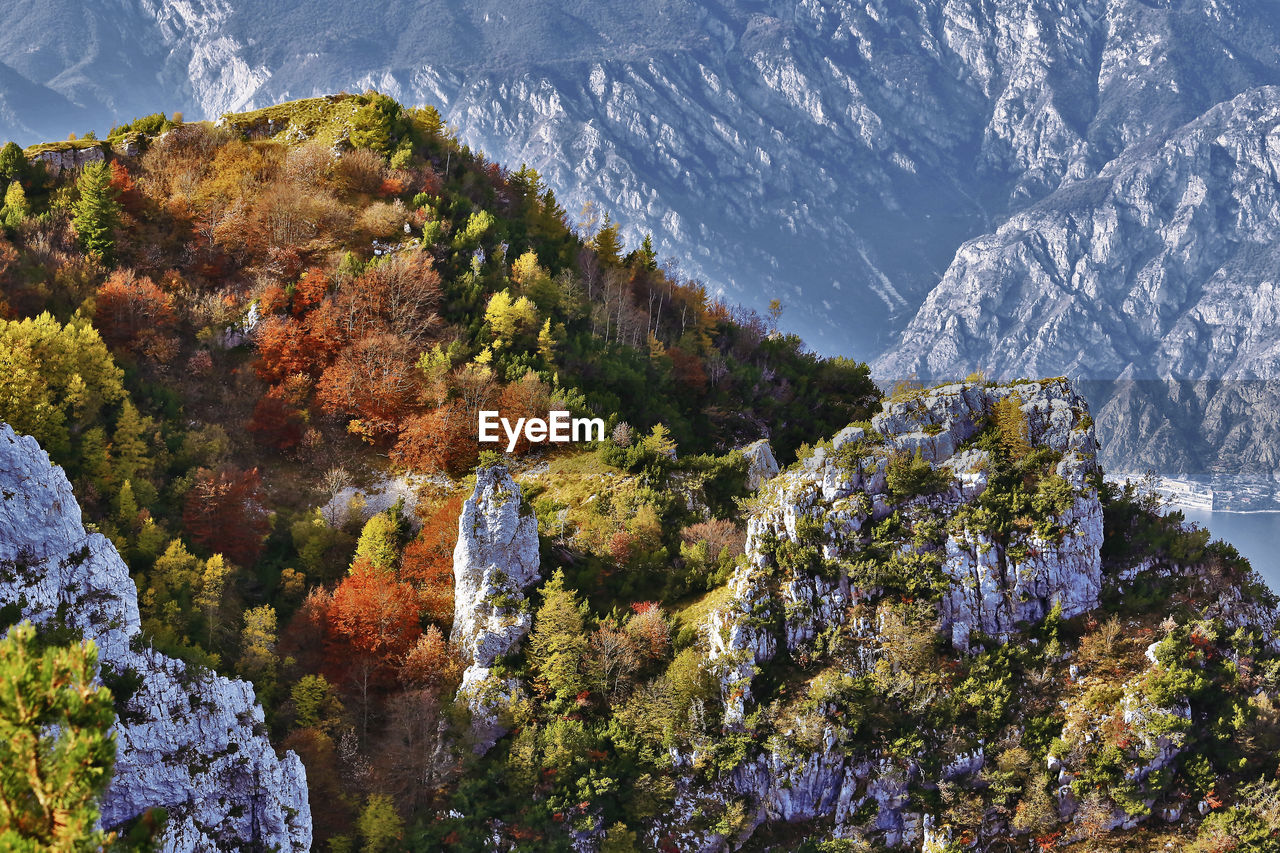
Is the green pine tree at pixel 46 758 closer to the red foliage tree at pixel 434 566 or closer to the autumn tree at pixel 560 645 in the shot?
the autumn tree at pixel 560 645

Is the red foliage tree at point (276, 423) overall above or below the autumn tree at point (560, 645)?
above

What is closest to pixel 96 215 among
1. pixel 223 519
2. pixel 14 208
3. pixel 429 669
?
pixel 14 208

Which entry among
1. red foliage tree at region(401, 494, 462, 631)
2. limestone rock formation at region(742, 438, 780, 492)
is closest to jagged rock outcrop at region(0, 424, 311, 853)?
red foliage tree at region(401, 494, 462, 631)

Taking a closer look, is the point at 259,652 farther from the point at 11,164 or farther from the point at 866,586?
the point at 11,164

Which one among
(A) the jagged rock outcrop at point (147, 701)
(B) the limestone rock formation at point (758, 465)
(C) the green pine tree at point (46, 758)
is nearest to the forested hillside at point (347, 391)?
(B) the limestone rock formation at point (758, 465)

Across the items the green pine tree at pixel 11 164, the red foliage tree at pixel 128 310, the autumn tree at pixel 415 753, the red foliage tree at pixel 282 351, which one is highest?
the green pine tree at pixel 11 164

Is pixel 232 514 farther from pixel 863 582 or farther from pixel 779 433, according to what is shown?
pixel 779 433
